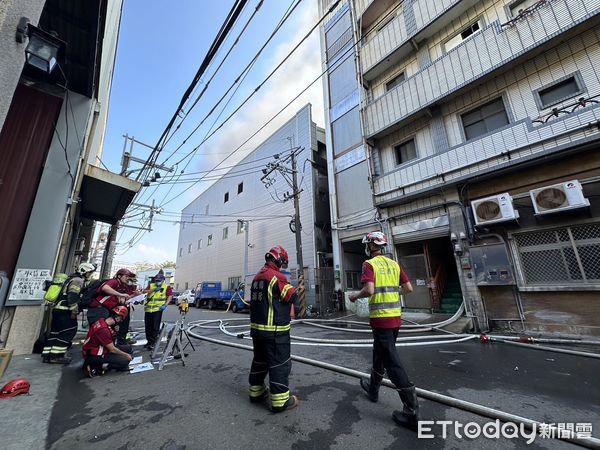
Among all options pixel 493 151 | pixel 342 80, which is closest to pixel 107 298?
pixel 493 151

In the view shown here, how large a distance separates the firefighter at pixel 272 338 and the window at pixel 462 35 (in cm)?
1029

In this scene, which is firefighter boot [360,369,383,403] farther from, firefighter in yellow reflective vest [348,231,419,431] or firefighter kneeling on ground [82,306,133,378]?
firefighter kneeling on ground [82,306,133,378]

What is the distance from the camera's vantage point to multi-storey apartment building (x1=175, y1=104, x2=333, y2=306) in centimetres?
1525

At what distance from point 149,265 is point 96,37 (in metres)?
90.8

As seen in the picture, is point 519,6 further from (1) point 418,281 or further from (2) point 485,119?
(1) point 418,281

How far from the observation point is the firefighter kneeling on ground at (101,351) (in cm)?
392

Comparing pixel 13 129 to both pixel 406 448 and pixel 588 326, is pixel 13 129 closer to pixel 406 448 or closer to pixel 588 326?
pixel 406 448

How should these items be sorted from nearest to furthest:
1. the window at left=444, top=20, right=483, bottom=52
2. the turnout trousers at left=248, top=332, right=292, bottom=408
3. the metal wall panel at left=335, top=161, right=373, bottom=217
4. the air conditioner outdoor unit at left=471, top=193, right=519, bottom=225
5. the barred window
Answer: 1. the turnout trousers at left=248, top=332, right=292, bottom=408
2. the barred window
3. the air conditioner outdoor unit at left=471, top=193, right=519, bottom=225
4. the window at left=444, top=20, right=483, bottom=52
5. the metal wall panel at left=335, top=161, right=373, bottom=217

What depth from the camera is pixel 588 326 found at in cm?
560

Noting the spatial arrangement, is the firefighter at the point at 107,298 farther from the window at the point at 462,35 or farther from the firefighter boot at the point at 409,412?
the window at the point at 462,35

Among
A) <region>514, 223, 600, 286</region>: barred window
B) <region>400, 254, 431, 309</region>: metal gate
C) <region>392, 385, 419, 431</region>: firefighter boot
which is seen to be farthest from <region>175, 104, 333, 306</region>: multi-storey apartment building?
<region>392, 385, 419, 431</region>: firefighter boot

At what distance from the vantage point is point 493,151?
23.9 feet

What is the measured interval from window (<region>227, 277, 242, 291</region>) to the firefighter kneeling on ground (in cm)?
1674

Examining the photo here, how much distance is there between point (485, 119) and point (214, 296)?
19167 mm
